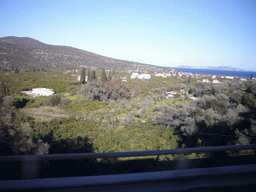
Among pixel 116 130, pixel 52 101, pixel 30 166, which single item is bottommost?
pixel 116 130

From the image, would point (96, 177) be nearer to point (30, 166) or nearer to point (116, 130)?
point (30, 166)

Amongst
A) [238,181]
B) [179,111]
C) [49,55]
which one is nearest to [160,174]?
[238,181]

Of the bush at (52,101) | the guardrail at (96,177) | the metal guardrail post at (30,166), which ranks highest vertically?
the guardrail at (96,177)

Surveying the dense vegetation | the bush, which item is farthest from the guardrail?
the bush

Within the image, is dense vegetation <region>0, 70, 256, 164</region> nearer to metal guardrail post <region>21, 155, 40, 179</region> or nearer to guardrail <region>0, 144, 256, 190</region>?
guardrail <region>0, 144, 256, 190</region>

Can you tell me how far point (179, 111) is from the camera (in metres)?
15.5

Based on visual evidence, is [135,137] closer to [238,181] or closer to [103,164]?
[103,164]

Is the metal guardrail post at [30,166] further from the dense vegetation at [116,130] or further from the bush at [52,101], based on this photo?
the bush at [52,101]

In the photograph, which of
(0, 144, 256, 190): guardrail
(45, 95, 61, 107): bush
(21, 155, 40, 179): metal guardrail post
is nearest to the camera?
(0, 144, 256, 190): guardrail

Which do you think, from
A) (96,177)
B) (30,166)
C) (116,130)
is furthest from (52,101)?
(96,177)

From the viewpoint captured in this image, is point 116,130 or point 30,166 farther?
point 116,130

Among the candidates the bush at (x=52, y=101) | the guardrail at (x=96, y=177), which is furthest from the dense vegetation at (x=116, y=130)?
the guardrail at (x=96, y=177)

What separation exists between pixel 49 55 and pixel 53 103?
174 ft

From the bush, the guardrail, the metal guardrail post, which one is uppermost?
the guardrail
